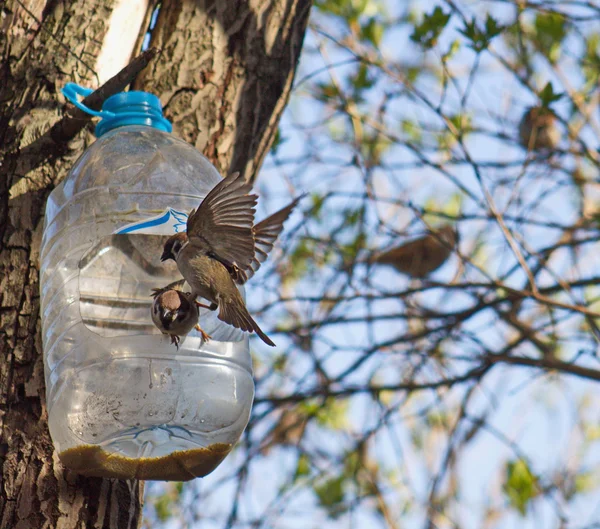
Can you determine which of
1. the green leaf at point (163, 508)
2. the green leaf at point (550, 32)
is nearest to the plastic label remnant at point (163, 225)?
the green leaf at point (550, 32)

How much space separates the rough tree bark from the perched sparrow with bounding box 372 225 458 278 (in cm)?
166

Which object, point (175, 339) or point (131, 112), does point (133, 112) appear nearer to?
point (131, 112)

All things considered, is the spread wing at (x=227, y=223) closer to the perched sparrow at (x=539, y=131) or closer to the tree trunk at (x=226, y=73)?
the tree trunk at (x=226, y=73)

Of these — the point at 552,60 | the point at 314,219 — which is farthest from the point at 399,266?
the point at 552,60

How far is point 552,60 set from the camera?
167 inches

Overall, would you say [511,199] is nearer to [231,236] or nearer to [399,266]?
[399,266]

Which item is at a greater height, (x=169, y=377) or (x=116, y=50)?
(x=116, y=50)

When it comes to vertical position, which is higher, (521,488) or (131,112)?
(131,112)

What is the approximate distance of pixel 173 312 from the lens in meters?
1.84

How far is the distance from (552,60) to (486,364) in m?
Result: 1.54

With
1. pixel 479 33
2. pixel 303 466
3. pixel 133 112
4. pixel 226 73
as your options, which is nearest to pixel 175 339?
pixel 133 112

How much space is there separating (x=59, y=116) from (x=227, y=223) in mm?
758

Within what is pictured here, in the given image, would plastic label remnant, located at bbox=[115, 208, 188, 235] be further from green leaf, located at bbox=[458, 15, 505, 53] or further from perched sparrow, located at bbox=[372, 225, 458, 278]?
perched sparrow, located at bbox=[372, 225, 458, 278]

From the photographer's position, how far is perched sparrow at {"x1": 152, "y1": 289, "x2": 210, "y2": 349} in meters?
1.84
